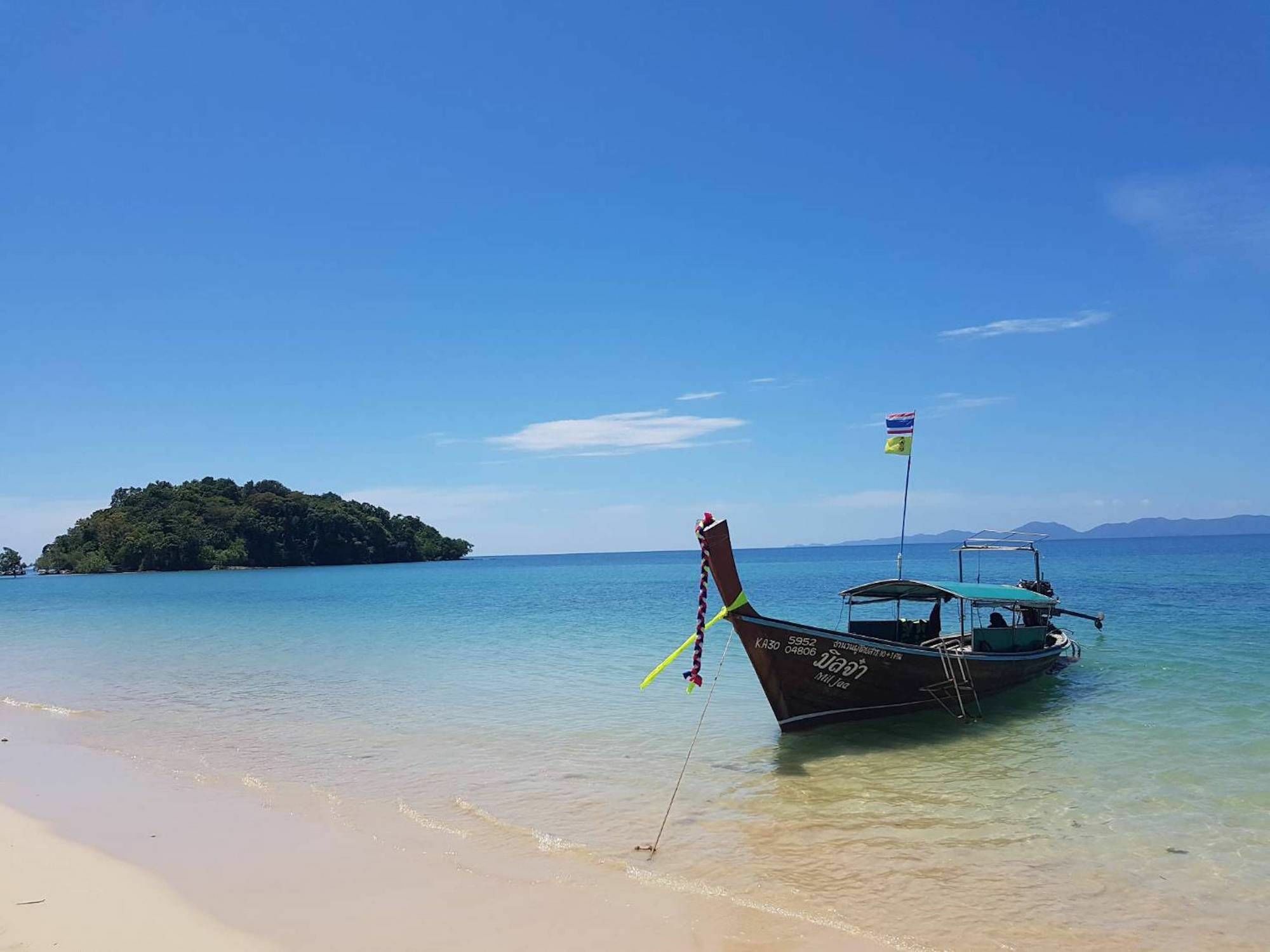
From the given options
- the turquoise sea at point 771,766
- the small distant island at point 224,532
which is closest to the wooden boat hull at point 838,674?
the turquoise sea at point 771,766

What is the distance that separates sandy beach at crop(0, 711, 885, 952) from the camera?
20.2ft

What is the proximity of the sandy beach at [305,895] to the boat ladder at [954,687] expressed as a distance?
308 inches

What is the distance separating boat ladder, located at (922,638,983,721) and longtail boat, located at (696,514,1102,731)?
0.05 feet

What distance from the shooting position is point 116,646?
85.7 ft

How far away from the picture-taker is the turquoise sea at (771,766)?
720cm

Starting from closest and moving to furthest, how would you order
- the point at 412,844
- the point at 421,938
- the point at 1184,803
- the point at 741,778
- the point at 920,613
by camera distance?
1. the point at 421,938
2. the point at 412,844
3. the point at 1184,803
4. the point at 741,778
5. the point at 920,613

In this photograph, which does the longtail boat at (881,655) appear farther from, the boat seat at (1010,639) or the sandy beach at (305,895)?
the sandy beach at (305,895)

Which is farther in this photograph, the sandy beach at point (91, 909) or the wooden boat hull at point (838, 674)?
the wooden boat hull at point (838, 674)

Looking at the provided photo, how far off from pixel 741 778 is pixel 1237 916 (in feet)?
16.9

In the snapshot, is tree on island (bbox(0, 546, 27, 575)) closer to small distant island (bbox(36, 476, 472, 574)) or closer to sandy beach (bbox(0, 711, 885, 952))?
small distant island (bbox(36, 476, 472, 574))

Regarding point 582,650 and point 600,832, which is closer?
point 600,832

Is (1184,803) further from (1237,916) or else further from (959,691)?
(959,691)

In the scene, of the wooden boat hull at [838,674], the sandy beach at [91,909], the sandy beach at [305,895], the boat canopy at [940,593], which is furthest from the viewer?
the boat canopy at [940,593]

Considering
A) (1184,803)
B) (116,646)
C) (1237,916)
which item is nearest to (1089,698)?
(1184,803)
